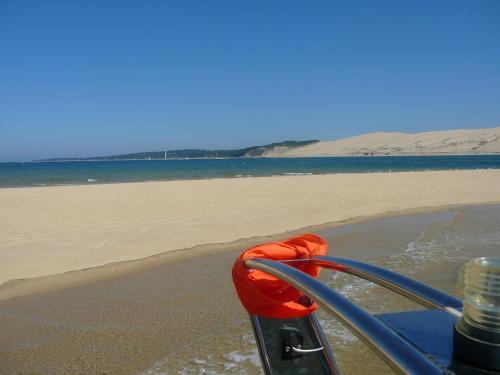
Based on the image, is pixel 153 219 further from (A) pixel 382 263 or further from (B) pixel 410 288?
(B) pixel 410 288

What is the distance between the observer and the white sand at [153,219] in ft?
21.4

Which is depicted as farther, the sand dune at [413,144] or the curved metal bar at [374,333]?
the sand dune at [413,144]

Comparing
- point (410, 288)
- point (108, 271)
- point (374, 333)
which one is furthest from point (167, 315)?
point (374, 333)

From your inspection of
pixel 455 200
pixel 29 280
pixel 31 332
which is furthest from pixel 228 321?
pixel 455 200

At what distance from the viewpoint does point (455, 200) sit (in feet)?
44.3

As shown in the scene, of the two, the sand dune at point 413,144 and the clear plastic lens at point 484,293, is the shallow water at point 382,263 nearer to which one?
the clear plastic lens at point 484,293

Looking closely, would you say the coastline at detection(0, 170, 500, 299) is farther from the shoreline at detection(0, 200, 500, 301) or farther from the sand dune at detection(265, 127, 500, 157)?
the sand dune at detection(265, 127, 500, 157)

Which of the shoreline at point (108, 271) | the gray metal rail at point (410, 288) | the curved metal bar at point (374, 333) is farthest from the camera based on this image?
the shoreline at point (108, 271)

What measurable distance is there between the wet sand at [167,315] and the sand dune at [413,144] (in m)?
105

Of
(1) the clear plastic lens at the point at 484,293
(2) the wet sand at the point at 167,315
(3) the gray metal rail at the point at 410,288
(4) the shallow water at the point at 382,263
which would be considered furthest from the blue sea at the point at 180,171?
(1) the clear plastic lens at the point at 484,293

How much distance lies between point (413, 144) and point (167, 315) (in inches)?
4874

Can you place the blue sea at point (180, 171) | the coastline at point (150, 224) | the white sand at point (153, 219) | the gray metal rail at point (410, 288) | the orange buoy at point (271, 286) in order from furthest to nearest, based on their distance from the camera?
1. the blue sea at point (180, 171)
2. the white sand at point (153, 219)
3. the coastline at point (150, 224)
4. the orange buoy at point (271, 286)
5. the gray metal rail at point (410, 288)

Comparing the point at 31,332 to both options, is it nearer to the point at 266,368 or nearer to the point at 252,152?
the point at 266,368

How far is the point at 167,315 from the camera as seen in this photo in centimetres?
416
